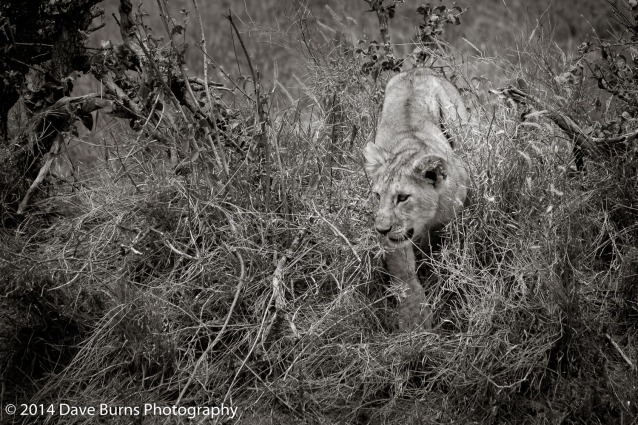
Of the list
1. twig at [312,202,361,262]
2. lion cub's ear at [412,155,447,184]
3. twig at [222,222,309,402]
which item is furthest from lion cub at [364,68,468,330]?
twig at [222,222,309,402]

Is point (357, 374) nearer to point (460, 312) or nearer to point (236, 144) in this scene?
point (460, 312)

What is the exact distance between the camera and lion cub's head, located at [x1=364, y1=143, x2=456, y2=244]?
5.47 m

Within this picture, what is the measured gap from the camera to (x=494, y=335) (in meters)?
4.64

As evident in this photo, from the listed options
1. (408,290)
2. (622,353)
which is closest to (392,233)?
(408,290)

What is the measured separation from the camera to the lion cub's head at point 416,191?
547cm

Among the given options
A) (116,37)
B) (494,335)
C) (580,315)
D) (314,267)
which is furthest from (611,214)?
(116,37)

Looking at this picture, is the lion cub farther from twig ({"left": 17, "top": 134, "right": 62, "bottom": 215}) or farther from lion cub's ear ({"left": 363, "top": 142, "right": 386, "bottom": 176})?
twig ({"left": 17, "top": 134, "right": 62, "bottom": 215})

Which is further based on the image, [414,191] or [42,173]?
[42,173]

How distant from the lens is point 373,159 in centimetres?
569

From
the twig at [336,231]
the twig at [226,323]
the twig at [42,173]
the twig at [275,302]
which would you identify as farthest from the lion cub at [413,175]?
the twig at [42,173]

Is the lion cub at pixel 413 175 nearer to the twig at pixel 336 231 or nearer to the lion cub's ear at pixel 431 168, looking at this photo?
the lion cub's ear at pixel 431 168

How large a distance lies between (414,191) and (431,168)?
182 mm

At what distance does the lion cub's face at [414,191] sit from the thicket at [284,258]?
6.4 inches

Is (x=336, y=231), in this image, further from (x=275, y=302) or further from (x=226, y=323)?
(x=226, y=323)
